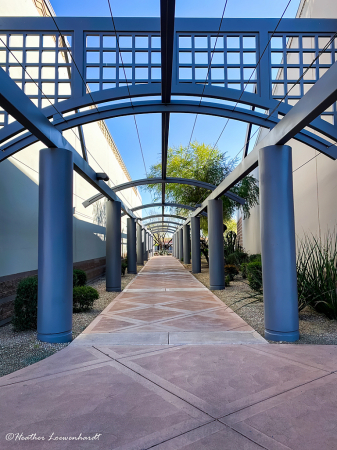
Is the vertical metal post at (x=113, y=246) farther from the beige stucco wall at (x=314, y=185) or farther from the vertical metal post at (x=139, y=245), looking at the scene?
the vertical metal post at (x=139, y=245)

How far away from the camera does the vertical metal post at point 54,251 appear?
4.96 m

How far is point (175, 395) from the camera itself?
10.2 ft

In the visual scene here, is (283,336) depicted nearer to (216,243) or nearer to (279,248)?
(279,248)

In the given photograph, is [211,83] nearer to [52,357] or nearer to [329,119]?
[329,119]

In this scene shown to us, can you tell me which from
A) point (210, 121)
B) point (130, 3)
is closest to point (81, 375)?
point (130, 3)

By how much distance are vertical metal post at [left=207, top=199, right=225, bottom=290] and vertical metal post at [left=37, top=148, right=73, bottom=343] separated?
6.01m

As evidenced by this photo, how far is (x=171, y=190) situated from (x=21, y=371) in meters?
15.9

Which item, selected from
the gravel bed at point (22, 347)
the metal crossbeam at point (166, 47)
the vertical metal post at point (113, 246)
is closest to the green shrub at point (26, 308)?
the gravel bed at point (22, 347)

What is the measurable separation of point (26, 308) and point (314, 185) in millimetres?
7586

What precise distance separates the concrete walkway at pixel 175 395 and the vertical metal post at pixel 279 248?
39 cm

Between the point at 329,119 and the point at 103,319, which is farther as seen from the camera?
the point at 329,119

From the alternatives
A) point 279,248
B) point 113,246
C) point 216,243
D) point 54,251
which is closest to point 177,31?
point 279,248

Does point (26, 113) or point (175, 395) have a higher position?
point (26, 113)

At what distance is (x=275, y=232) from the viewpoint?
5.08 metres
